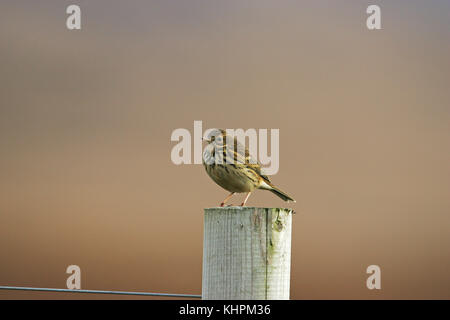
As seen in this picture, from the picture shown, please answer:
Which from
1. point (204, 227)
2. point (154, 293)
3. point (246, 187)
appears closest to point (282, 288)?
point (204, 227)

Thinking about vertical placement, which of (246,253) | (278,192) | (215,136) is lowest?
(246,253)

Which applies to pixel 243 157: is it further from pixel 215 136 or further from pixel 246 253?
pixel 246 253

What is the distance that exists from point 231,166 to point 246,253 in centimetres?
288

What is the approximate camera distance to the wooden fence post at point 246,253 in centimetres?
329

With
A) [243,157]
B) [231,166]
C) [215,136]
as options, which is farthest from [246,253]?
[215,136]

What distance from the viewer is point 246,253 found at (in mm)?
3287

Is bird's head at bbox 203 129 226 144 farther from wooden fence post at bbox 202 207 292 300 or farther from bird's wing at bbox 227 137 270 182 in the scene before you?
wooden fence post at bbox 202 207 292 300

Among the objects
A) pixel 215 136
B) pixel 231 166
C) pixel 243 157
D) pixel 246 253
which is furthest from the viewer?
pixel 215 136

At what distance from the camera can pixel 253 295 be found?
330 centimetres

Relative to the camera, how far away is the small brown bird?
615 cm

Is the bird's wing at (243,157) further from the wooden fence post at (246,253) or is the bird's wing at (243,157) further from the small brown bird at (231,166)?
the wooden fence post at (246,253)

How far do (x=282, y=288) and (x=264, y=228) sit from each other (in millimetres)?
398
